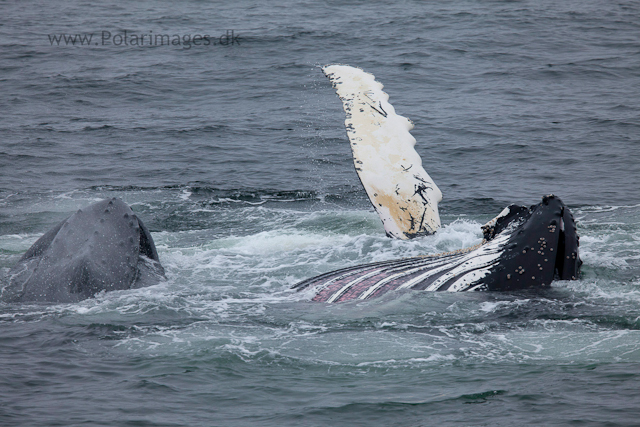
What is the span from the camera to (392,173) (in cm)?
975

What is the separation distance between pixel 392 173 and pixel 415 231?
86 cm

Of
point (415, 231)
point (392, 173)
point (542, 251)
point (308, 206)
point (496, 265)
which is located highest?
point (392, 173)

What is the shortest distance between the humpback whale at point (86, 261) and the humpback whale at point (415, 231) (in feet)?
6.77

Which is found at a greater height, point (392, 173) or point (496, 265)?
point (392, 173)

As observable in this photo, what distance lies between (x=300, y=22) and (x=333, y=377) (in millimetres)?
27771

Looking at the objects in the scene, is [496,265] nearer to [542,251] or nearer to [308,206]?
[542,251]

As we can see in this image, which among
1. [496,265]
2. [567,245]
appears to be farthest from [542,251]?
[496,265]

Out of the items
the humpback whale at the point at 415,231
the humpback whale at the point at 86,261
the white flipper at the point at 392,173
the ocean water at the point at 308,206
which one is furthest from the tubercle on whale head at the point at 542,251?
the humpback whale at the point at 86,261

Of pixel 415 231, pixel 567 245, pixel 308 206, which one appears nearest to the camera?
pixel 567 245

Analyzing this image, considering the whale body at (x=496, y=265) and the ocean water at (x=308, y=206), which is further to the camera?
the whale body at (x=496, y=265)

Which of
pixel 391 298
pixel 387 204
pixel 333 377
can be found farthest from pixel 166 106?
pixel 333 377

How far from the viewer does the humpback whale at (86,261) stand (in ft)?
26.6

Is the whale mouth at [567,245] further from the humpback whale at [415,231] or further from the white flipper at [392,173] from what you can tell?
the white flipper at [392,173]

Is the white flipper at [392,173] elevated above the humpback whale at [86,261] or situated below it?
above
